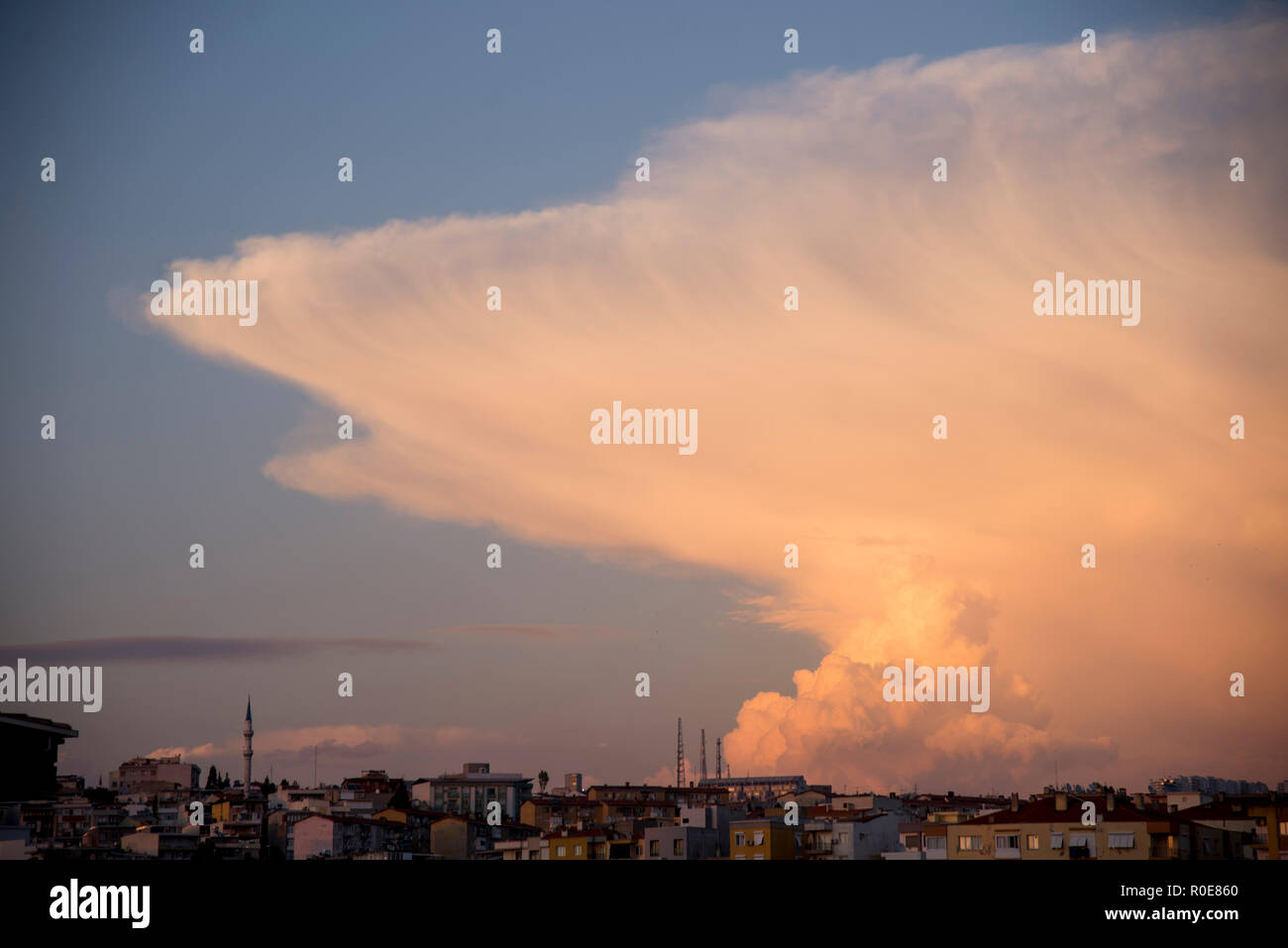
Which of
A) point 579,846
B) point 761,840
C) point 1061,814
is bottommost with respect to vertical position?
point 579,846

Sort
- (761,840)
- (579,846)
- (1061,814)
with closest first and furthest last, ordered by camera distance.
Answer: (1061,814) → (761,840) → (579,846)

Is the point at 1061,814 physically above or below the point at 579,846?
above

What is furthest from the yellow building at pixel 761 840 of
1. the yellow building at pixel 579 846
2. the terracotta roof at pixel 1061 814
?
the terracotta roof at pixel 1061 814

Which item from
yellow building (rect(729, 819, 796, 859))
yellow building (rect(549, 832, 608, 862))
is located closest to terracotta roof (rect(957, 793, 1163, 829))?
yellow building (rect(729, 819, 796, 859))

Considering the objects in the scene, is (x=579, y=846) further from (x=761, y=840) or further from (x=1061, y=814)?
(x=1061, y=814)

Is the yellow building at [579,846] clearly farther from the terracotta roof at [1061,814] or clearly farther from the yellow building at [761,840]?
the terracotta roof at [1061,814]

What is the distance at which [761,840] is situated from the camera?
110m

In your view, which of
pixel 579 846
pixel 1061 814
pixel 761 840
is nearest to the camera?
pixel 1061 814

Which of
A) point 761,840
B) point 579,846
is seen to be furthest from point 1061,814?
point 579,846
